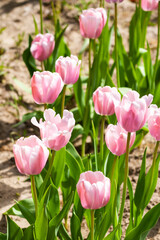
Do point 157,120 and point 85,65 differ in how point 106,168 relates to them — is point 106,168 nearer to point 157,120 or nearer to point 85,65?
point 157,120

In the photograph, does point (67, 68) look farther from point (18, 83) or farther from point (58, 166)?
point (18, 83)

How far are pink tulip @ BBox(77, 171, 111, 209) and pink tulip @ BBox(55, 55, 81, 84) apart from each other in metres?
0.50

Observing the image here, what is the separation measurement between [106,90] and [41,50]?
776mm

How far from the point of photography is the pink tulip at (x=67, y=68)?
1.67 m

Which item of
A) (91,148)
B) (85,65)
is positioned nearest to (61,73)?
(91,148)

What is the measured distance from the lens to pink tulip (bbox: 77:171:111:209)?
4.18 ft

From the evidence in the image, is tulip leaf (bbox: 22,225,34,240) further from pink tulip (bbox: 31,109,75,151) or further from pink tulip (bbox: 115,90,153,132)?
pink tulip (bbox: 115,90,153,132)

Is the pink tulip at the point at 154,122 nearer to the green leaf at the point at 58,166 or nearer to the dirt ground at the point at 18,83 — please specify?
the green leaf at the point at 58,166

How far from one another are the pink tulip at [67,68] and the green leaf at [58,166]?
0.91ft

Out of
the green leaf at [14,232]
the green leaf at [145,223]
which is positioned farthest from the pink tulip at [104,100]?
the green leaf at [14,232]

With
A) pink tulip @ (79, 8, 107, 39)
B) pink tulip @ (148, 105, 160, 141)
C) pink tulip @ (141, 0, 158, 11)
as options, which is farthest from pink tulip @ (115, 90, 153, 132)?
pink tulip @ (141, 0, 158, 11)

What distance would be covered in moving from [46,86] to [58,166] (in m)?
0.38

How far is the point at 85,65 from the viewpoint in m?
3.43

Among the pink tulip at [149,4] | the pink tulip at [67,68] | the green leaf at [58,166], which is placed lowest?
the green leaf at [58,166]
